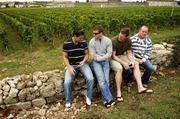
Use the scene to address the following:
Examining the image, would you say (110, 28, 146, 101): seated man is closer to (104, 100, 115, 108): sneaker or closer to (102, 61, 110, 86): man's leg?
(102, 61, 110, 86): man's leg

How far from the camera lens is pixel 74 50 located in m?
6.83

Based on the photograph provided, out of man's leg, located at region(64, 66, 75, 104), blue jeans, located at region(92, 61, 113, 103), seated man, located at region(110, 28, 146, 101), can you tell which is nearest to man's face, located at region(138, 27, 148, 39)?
seated man, located at region(110, 28, 146, 101)

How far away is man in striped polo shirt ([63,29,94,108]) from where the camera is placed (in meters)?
6.62

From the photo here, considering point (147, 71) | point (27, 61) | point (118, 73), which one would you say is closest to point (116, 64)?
point (118, 73)

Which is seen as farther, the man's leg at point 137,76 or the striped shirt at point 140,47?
the striped shirt at point 140,47

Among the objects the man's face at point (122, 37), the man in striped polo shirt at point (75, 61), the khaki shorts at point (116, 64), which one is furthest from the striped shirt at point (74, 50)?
the man's face at point (122, 37)

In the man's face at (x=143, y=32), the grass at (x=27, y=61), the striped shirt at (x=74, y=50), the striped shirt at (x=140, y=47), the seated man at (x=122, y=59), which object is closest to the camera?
the striped shirt at (x=74, y=50)

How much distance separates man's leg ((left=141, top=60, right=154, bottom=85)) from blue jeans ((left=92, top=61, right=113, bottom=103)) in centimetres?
104

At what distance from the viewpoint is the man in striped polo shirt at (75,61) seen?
6.62 m

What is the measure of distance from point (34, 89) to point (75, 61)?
1.10m

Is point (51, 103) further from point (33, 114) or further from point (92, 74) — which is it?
point (92, 74)

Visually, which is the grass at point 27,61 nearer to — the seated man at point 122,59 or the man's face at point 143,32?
the seated man at point 122,59

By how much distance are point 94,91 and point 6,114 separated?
2.01 m

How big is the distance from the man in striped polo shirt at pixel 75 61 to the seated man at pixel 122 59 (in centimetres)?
65
